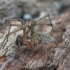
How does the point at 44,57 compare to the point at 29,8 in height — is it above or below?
below

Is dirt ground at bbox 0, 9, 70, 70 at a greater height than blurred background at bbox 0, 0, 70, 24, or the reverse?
blurred background at bbox 0, 0, 70, 24

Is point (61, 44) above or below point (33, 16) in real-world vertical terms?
below

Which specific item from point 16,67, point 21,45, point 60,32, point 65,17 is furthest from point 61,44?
point 65,17

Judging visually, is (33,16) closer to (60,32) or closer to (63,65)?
(60,32)

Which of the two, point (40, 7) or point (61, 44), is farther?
point (40, 7)

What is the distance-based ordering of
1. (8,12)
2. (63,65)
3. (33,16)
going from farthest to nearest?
1. (33,16)
2. (8,12)
3. (63,65)

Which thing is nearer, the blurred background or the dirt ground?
the dirt ground

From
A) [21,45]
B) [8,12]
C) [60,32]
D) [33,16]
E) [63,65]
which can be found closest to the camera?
[63,65]

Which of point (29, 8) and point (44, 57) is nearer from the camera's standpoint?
point (44, 57)
